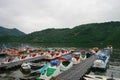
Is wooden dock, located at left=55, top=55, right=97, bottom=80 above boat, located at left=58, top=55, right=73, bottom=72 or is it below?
below

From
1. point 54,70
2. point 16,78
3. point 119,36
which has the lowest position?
point 16,78

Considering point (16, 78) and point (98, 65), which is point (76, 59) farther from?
point (16, 78)

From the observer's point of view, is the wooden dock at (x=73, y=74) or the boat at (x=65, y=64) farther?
the boat at (x=65, y=64)

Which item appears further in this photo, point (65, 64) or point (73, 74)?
point (65, 64)

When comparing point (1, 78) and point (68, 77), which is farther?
point (1, 78)

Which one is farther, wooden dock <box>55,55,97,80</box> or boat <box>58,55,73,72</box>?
boat <box>58,55,73,72</box>

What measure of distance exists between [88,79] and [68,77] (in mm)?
2971

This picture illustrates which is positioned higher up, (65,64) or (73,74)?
(65,64)

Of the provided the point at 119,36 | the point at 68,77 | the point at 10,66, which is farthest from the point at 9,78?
the point at 119,36

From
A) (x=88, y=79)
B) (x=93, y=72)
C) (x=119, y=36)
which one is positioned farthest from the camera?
(x=119, y=36)

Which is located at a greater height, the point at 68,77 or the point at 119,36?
the point at 119,36

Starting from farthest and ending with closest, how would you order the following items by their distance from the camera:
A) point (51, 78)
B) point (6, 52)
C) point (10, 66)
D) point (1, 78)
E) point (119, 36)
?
point (119, 36)
point (6, 52)
point (10, 66)
point (1, 78)
point (51, 78)

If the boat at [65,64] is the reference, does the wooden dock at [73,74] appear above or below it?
below

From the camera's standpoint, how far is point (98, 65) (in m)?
40.7
